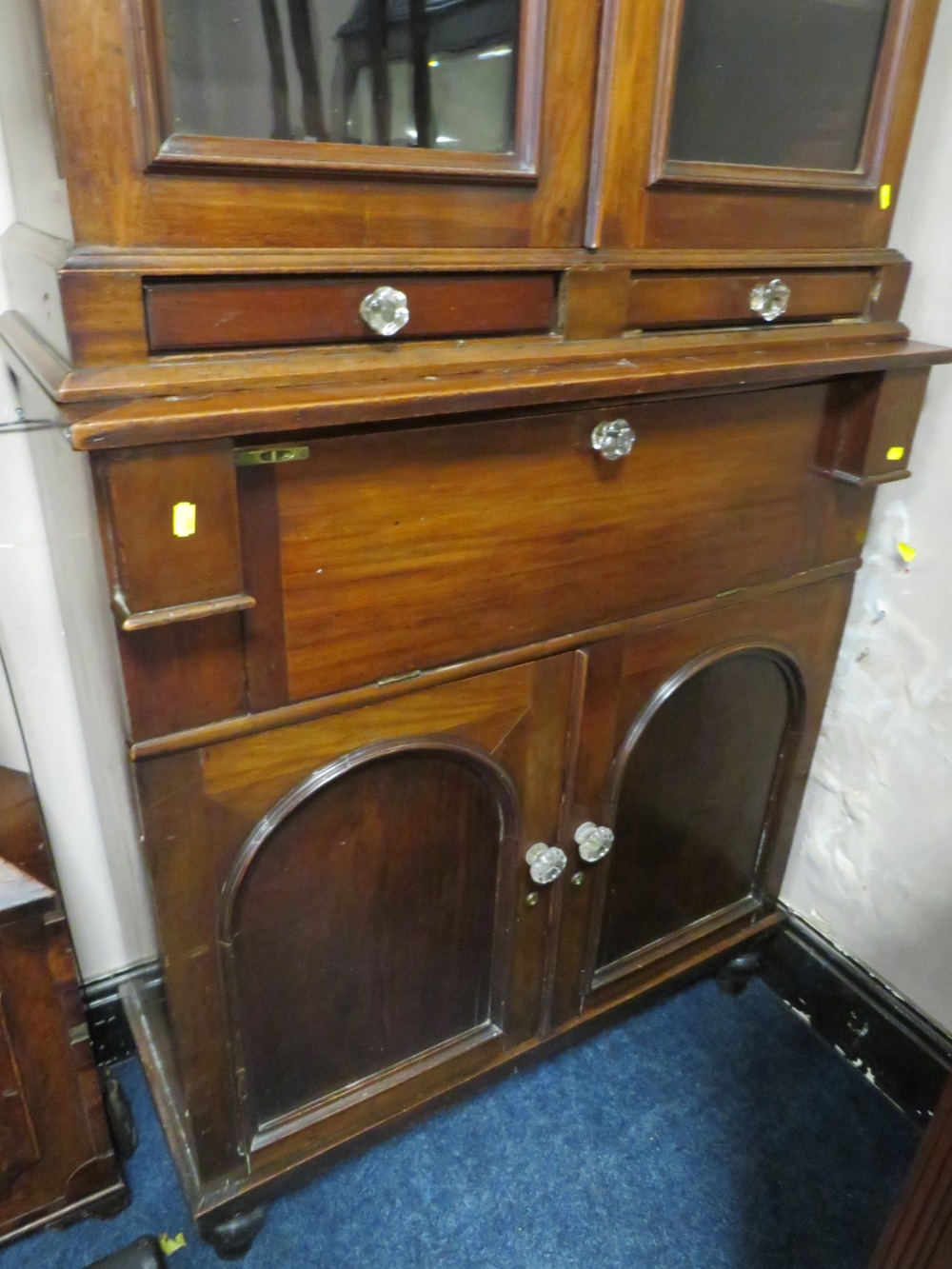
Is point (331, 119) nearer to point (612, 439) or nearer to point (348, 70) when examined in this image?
point (348, 70)

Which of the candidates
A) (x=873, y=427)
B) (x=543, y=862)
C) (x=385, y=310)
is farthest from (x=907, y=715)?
(x=385, y=310)

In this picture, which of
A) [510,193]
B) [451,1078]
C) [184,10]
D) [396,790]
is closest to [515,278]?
[510,193]

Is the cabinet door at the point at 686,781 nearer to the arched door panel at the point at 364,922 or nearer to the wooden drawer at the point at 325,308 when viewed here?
the arched door panel at the point at 364,922

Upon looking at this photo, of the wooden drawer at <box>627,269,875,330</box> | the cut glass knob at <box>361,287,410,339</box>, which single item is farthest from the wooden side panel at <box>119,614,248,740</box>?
the wooden drawer at <box>627,269,875,330</box>

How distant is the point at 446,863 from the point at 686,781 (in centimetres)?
33

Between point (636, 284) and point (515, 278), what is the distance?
126 mm

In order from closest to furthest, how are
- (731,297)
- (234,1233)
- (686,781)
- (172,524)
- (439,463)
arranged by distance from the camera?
(172,524) → (439,463) → (731,297) → (234,1233) → (686,781)

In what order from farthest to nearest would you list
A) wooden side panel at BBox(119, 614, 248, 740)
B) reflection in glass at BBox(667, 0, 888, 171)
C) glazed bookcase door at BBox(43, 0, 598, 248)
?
reflection in glass at BBox(667, 0, 888, 171) < wooden side panel at BBox(119, 614, 248, 740) < glazed bookcase door at BBox(43, 0, 598, 248)

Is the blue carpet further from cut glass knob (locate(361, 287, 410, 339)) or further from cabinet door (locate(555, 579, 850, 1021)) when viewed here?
cut glass knob (locate(361, 287, 410, 339))

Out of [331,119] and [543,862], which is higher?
[331,119]

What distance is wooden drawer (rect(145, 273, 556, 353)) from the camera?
619mm

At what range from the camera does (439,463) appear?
0.74m

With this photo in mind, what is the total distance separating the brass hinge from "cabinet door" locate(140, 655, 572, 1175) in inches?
9.0

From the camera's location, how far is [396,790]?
87cm
